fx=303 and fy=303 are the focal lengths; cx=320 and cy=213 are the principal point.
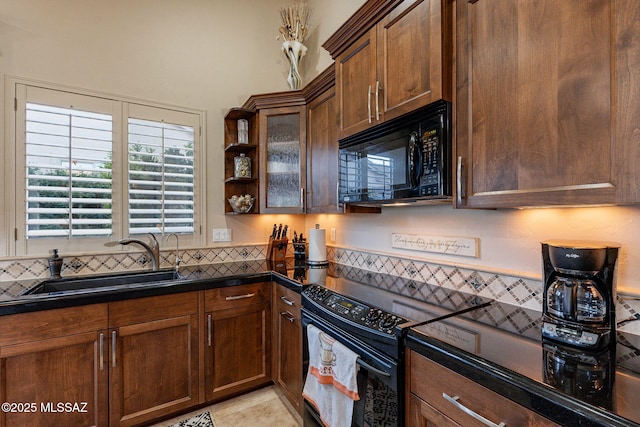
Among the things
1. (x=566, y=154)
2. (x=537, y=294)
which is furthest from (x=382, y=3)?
(x=537, y=294)

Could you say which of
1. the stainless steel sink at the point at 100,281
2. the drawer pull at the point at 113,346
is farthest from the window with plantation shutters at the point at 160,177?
the drawer pull at the point at 113,346

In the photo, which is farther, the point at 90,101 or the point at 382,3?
the point at 90,101

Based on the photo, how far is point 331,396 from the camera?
57.3 inches

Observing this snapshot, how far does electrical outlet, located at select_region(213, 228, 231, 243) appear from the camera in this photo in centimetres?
265

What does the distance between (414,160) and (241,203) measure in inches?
65.8

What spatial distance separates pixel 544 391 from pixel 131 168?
2.64 metres

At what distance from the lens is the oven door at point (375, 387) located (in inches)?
44.8

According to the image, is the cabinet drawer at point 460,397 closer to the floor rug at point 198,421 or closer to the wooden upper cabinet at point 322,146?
the wooden upper cabinet at point 322,146

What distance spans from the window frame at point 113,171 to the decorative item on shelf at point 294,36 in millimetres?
877

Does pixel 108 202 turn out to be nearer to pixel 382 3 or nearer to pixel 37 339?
pixel 37 339

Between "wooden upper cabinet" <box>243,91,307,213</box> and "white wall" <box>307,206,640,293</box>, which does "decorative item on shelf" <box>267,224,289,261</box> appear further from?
"white wall" <box>307,206,640,293</box>

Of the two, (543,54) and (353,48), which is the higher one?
(353,48)

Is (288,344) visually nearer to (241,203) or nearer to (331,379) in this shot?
(331,379)

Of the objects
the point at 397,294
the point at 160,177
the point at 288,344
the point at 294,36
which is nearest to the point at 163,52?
the point at 160,177
